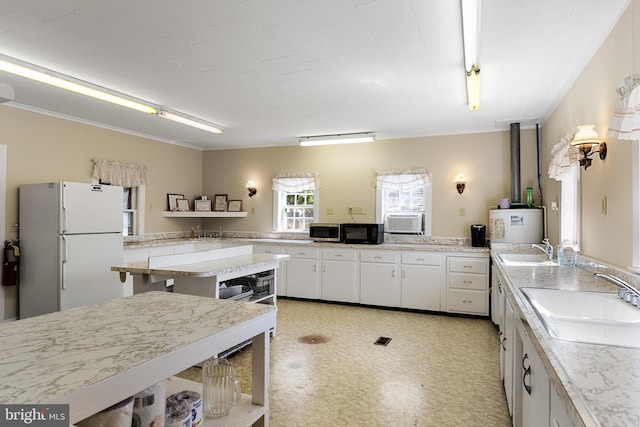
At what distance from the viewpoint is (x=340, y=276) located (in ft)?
17.6

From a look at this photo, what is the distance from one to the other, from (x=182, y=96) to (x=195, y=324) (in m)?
3.16

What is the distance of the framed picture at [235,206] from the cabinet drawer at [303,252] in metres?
1.49

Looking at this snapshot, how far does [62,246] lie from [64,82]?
5.46 ft

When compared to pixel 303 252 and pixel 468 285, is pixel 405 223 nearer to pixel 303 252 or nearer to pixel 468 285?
pixel 468 285

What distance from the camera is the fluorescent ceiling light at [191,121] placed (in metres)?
4.26

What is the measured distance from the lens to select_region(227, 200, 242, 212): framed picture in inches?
260

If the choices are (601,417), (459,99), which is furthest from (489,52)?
(601,417)

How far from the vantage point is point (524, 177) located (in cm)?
493

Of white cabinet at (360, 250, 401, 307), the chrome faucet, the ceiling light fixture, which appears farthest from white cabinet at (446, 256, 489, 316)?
the chrome faucet

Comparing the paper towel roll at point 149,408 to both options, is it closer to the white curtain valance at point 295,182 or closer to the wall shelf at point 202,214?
the white curtain valance at point 295,182

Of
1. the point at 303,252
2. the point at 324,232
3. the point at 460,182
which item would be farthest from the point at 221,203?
the point at 460,182

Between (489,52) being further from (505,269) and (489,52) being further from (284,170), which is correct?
(284,170)

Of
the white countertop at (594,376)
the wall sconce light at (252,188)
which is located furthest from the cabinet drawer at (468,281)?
the wall sconce light at (252,188)

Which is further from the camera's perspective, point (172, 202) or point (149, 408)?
point (172, 202)
